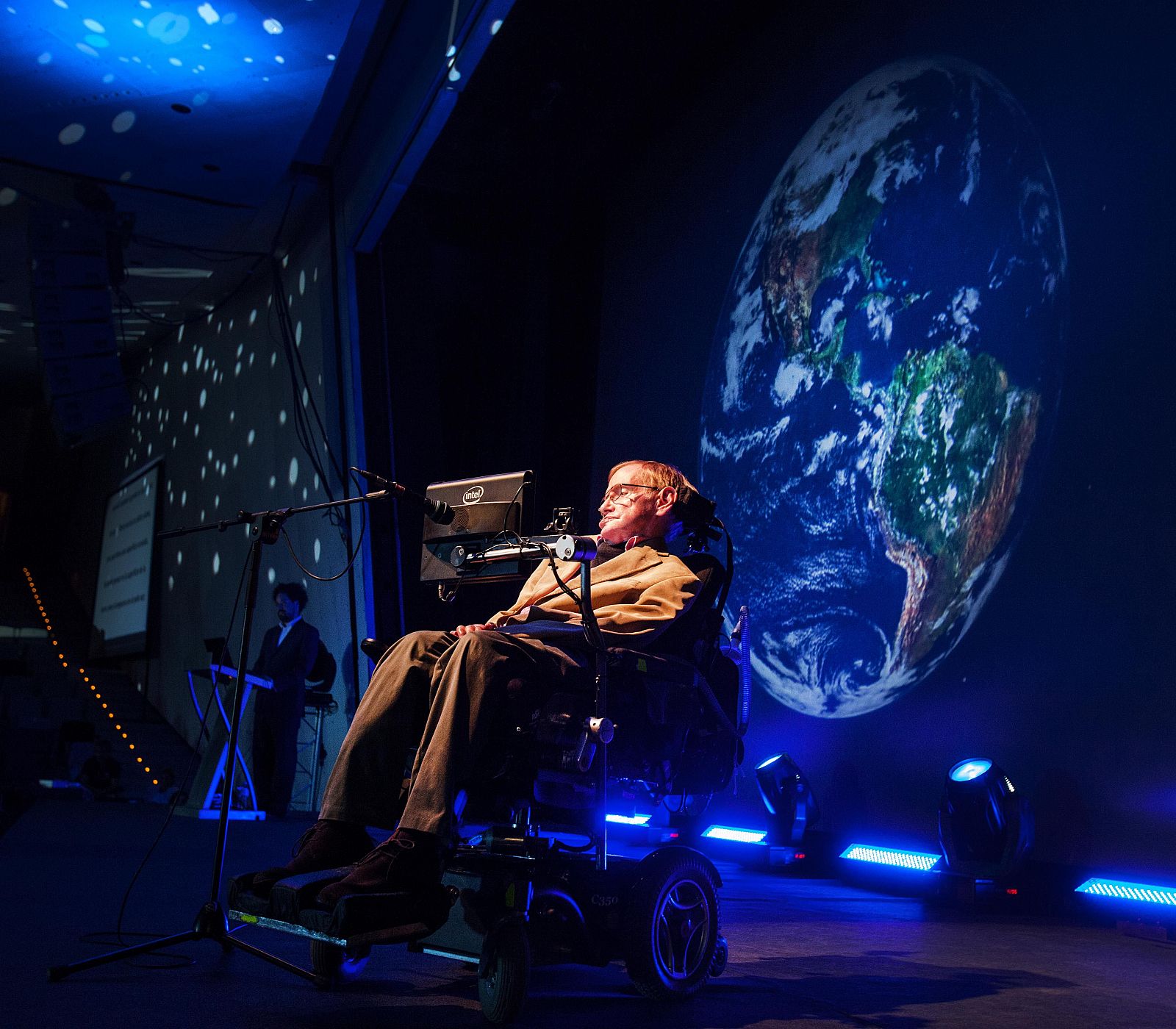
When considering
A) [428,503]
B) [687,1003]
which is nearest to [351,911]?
[687,1003]

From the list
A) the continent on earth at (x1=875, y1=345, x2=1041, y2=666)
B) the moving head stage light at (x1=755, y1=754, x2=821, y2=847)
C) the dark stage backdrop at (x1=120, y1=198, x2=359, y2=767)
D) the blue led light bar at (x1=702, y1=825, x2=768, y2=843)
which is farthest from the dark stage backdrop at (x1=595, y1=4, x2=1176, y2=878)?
the dark stage backdrop at (x1=120, y1=198, x2=359, y2=767)

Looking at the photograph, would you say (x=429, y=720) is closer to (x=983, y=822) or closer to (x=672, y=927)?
(x=672, y=927)

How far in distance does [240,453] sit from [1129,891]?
794cm

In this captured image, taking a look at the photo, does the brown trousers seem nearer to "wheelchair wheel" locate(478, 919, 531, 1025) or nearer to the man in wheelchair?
the man in wheelchair

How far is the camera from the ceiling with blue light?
5117 millimetres

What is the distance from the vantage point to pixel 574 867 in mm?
2006

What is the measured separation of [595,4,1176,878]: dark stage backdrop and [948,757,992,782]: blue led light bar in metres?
0.22

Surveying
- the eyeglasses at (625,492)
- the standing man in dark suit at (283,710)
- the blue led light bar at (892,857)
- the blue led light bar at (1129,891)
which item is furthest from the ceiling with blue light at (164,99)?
the blue led light bar at (1129,891)

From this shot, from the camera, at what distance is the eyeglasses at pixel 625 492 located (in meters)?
2.66

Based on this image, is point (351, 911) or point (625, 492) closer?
point (351, 911)

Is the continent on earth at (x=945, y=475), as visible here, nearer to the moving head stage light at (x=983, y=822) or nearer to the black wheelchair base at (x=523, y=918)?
the moving head stage light at (x=983, y=822)

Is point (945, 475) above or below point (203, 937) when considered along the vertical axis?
above

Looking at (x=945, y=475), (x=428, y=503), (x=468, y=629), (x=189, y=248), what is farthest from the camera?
(x=189, y=248)

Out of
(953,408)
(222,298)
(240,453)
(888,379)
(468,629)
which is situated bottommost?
(468,629)
